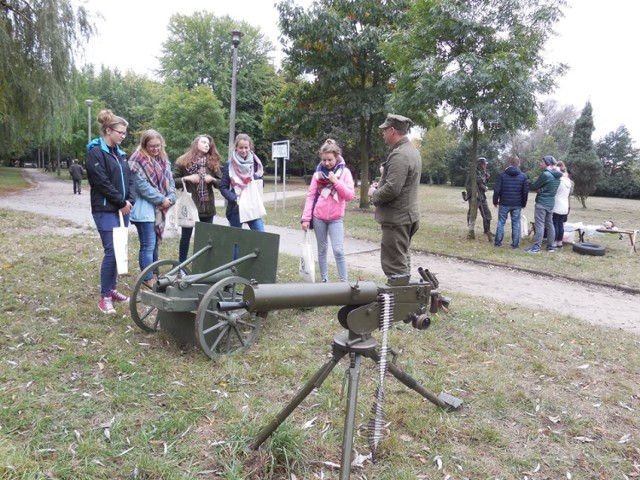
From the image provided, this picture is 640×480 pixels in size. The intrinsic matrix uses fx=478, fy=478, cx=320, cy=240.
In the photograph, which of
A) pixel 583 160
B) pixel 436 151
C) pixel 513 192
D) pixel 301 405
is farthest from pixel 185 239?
pixel 436 151

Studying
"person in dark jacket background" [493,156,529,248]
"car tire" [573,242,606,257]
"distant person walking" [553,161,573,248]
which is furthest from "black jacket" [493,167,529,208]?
"car tire" [573,242,606,257]

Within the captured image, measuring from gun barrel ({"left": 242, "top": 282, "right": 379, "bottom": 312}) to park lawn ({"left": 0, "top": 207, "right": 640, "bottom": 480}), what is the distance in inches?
43.0

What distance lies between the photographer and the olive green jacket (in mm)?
4395

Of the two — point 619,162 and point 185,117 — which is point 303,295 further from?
point 619,162

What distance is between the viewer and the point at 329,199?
515 centimetres

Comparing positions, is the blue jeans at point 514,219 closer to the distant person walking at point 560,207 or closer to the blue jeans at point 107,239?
the distant person walking at point 560,207

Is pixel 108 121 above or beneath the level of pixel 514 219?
above

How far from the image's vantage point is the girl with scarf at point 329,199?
504 cm

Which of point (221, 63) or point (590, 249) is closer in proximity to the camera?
point (590, 249)

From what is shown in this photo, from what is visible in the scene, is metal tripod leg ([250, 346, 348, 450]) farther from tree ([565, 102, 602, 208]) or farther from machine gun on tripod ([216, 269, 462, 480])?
tree ([565, 102, 602, 208])

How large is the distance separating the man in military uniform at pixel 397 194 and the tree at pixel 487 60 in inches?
204

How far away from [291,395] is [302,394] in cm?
89

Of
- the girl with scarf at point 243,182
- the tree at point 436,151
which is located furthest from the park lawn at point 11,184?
the tree at point 436,151

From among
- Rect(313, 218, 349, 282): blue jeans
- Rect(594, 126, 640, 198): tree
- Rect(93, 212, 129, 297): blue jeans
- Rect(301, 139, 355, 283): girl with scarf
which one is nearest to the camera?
Rect(93, 212, 129, 297): blue jeans
